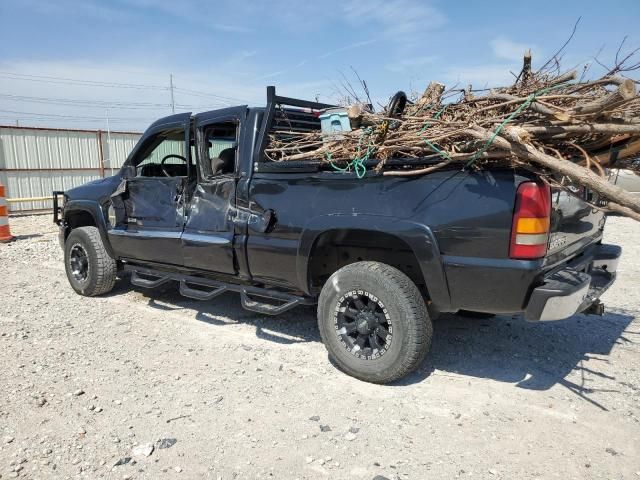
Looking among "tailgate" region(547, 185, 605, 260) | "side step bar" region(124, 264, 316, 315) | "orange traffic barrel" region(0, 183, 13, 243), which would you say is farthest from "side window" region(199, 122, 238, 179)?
"orange traffic barrel" region(0, 183, 13, 243)

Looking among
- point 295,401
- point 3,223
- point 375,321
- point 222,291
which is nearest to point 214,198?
point 222,291

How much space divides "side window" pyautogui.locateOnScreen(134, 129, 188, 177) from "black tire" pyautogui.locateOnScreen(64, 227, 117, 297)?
1006 mm

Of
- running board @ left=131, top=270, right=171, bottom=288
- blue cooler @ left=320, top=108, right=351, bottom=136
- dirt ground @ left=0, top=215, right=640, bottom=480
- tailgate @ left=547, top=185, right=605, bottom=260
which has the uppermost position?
blue cooler @ left=320, top=108, right=351, bottom=136

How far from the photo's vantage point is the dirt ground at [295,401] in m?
2.68

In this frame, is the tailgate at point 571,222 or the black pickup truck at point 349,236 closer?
the black pickup truck at point 349,236

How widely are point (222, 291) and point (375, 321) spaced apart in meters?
1.60

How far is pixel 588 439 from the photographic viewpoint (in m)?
2.85

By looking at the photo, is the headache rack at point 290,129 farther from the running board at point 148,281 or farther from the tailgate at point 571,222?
the running board at point 148,281

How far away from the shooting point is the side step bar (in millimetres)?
4070

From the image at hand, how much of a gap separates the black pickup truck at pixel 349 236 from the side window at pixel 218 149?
1 cm

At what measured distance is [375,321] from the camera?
3.54 metres

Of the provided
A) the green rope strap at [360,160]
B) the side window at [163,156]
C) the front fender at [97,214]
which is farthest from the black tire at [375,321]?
the front fender at [97,214]

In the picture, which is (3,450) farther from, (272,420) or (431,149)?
(431,149)

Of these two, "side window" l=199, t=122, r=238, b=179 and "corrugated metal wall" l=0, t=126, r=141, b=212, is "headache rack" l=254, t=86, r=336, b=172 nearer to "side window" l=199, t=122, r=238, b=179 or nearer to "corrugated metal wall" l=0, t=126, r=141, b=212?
"side window" l=199, t=122, r=238, b=179
